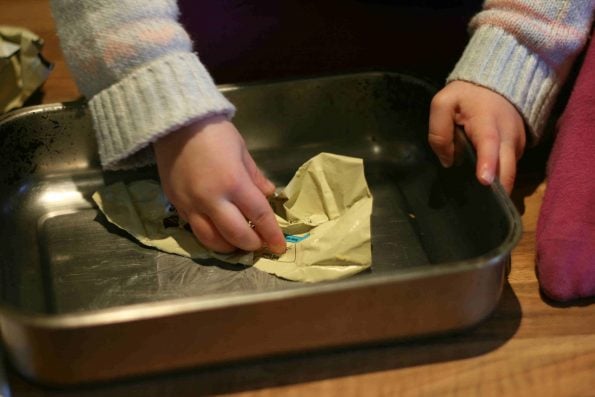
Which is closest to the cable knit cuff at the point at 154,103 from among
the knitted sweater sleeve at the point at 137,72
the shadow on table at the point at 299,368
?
the knitted sweater sleeve at the point at 137,72

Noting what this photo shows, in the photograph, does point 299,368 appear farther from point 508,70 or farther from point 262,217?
point 508,70

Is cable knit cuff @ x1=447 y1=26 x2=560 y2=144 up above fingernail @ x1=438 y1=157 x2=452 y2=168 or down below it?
above

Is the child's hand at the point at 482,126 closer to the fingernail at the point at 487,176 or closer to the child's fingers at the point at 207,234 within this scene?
the fingernail at the point at 487,176

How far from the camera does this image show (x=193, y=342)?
1.33 ft

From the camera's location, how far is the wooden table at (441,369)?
0.43 m

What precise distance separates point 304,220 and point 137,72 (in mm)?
166

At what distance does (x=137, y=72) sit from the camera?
1.51 feet

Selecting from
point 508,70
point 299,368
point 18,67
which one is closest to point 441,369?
point 299,368

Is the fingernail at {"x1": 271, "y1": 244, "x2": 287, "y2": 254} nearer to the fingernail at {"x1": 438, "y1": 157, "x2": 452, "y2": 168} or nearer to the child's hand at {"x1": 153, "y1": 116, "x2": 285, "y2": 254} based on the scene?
the child's hand at {"x1": 153, "y1": 116, "x2": 285, "y2": 254}

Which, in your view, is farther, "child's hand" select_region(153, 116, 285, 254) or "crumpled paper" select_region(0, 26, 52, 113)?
"crumpled paper" select_region(0, 26, 52, 113)

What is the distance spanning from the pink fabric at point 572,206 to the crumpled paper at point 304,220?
0.41 feet

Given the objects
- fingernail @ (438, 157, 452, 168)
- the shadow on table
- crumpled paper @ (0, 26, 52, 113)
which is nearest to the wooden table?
the shadow on table

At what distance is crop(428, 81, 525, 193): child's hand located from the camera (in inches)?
19.1

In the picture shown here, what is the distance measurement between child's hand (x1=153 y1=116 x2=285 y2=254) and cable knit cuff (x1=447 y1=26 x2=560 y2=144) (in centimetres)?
18
